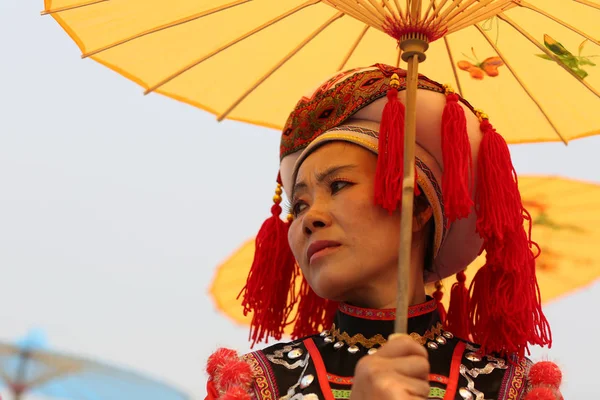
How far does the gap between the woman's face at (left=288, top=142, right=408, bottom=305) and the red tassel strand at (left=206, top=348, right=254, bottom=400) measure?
0.26 meters

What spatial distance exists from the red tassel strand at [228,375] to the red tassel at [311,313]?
0.39 meters

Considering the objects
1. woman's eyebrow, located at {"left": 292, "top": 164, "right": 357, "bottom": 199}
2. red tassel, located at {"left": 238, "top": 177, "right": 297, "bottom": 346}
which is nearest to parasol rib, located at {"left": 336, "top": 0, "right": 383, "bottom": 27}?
woman's eyebrow, located at {"left": 292, "top": 164, "right": 357, "bottom": 199}

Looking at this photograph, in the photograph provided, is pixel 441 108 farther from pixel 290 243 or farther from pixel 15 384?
pixel 15 384

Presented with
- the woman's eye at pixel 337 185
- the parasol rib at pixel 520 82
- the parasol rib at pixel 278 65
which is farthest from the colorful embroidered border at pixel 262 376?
the parasol rib at pixel 520 82

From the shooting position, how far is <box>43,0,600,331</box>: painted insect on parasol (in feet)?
9.17

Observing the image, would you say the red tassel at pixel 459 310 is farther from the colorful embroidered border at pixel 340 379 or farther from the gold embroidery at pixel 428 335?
the colorful embroidered border at pixel 340 379

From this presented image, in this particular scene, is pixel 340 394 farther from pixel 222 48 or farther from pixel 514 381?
pixel 222 48

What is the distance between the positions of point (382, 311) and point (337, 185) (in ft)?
1.09

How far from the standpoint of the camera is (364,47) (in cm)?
303

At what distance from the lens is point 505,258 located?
2.51 m

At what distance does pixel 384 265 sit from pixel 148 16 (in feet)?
3.20

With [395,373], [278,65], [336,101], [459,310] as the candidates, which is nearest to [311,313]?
[459,310]

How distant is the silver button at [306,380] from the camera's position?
2.44 meters

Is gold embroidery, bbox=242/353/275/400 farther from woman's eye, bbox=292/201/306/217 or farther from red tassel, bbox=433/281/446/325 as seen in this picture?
red tassel, bbox=433/281/446/325
